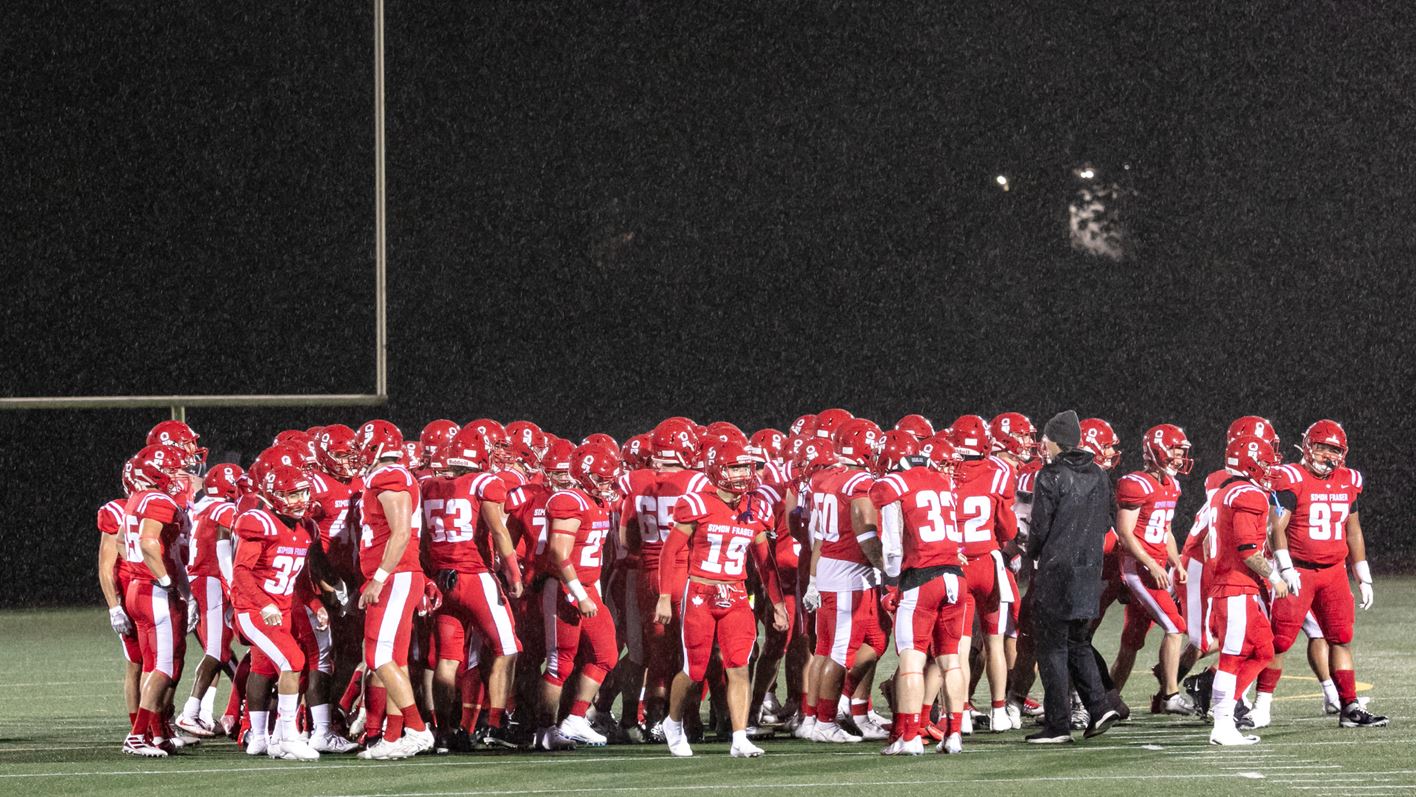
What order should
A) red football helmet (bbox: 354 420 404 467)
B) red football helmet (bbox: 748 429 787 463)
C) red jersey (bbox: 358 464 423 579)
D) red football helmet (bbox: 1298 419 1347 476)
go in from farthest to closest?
red football helmet (bbox: 748 429 787 463) < red football helmet (bbox: 1298 419 1347 476) < red football helmet (bbox: 354 420 404 467) < red jersey (bbox: 358 464 423 579)

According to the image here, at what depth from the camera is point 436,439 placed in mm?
9852

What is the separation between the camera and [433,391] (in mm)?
23703

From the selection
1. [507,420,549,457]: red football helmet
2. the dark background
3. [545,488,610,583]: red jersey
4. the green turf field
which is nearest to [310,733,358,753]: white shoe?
the green turf field

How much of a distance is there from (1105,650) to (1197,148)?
13.6 m

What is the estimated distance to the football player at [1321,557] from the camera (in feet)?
31.8

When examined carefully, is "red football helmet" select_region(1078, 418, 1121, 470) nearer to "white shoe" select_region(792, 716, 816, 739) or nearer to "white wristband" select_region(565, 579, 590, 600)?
Answer: "white shoe" select_region(792, 716, 816, 739)

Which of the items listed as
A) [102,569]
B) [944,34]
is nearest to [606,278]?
[944,34]

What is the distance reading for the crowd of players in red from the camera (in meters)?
8.73

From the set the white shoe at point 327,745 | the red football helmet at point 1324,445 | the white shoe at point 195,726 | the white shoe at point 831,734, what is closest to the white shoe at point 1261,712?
the red football helmet at point 1324,445

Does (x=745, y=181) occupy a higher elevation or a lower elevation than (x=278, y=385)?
higher

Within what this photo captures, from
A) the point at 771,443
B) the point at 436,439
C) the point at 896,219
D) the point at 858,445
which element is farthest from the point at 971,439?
the point at 896,219

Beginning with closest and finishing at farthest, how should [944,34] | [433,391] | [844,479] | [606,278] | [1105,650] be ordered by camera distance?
[844,479]
[1105,650]
[433,391]
[606,278]
[944,34]

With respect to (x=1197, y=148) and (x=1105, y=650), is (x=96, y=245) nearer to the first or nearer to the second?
(x=1105, y=650)

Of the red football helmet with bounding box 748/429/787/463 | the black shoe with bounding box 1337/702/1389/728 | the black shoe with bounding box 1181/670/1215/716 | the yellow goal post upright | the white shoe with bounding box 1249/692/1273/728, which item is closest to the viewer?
the black shoe with bounding box 1337/702/1389/728
